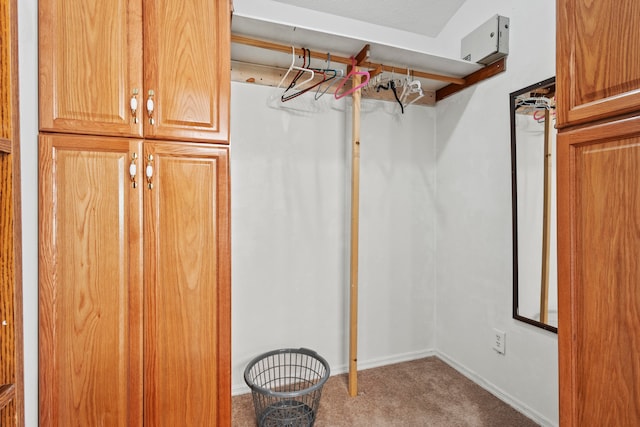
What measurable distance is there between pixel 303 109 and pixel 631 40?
5.33 ft

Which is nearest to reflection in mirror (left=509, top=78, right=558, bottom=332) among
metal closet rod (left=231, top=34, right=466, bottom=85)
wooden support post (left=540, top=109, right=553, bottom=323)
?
wooden support post (left=540, top=109, right=553, bottom=323)

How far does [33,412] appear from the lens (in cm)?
107

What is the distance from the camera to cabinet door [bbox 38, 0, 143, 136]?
1.10 metres

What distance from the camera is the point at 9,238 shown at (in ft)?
2.76

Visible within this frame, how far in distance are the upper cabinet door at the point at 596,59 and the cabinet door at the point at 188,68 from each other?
113 cm

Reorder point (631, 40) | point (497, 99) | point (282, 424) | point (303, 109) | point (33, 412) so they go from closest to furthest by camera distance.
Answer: point (631, 40), point (33, 412), point (282, 424), point (497, 99), point (303, 109)

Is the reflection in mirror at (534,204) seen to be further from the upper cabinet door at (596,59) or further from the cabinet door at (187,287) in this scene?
the cabinet door at (187,287)

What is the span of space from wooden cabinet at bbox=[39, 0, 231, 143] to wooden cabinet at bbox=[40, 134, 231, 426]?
0.25 ft

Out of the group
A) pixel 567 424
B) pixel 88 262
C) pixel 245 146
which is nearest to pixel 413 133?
pixel 245 146

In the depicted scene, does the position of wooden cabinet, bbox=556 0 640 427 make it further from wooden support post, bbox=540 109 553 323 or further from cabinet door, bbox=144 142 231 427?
cabinet door, bbox=144 142 231 427

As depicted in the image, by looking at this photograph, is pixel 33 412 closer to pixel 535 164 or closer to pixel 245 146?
pixel 245 146

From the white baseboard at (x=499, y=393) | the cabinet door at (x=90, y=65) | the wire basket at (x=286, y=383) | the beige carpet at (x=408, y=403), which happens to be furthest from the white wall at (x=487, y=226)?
the cabinet door at (x=90, y=65)

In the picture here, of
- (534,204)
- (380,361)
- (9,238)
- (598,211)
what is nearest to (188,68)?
(9,238)

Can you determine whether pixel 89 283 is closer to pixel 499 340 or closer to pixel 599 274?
pixel 599 274
